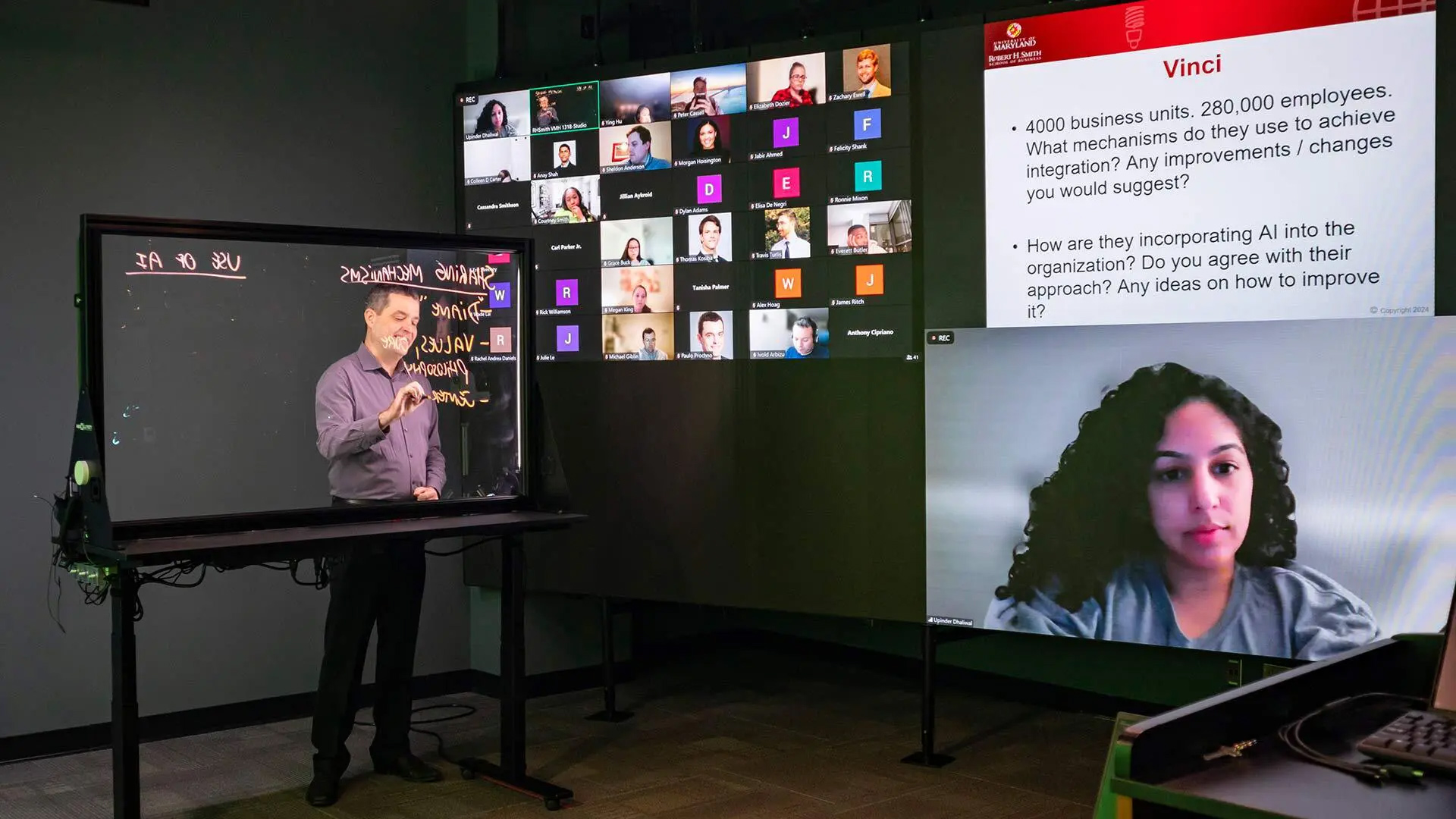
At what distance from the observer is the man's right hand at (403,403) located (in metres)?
3.69

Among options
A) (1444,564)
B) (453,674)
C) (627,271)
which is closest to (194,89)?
(627,271)

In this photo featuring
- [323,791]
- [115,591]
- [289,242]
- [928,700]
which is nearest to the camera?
[115,591]

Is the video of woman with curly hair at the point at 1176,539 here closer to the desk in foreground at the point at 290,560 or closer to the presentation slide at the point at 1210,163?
the presentation slide at the point at 1210,163

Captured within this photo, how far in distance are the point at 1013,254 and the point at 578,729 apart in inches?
88.3

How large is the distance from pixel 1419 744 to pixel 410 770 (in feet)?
10.6

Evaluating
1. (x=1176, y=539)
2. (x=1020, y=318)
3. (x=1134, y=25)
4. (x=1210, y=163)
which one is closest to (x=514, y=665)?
(x=1020, y=318)

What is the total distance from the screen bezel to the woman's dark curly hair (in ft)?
5.11

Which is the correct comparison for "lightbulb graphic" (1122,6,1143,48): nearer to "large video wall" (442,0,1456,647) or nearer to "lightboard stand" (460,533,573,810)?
"large video wall" (442,0,1456,647)

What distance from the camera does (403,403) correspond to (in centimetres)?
372

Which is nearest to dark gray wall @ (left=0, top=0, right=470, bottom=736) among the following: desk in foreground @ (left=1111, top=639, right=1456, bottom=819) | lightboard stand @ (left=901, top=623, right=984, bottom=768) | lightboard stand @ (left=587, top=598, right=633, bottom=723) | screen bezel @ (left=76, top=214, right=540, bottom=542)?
lightboard stand @ (left=587, top=598, right=633, bottom=723)

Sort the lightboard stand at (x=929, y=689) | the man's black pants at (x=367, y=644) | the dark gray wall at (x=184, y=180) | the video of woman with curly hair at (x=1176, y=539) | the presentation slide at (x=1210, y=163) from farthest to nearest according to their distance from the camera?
the dark gray wall at (x=184, y=180)
the lightboard stand at (x=929, y=689)
the man's black pants at (x=367, y=644)
the video of woman with curly hair at (x=1176, y=539)
the presentation slide at (x=1210, y=163)

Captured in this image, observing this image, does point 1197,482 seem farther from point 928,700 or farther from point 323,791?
point 323,791

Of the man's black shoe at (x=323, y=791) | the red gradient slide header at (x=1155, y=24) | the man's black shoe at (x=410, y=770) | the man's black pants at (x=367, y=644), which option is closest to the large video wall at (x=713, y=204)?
the red gradient slide header at (x=1155, y=24)

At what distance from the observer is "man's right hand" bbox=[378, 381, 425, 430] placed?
3.69 metres
